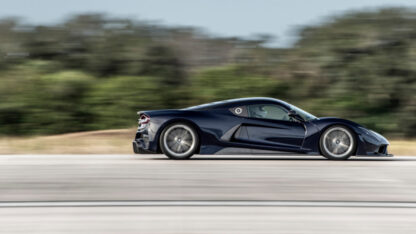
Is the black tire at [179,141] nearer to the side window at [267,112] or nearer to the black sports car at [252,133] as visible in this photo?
the black sports car at [252,133]

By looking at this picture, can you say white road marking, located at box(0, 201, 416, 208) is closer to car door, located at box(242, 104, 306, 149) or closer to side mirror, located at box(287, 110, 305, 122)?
car door, located at box(242, 104, 306, 149)

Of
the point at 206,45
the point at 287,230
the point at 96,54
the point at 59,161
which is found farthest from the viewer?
the point at 206,45

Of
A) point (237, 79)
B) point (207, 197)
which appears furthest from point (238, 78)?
point (207, 197)

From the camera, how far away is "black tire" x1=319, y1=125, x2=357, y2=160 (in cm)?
1062

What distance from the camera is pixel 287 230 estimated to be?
16.6ft

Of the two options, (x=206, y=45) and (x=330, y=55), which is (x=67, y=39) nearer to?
(x=206, y=45)

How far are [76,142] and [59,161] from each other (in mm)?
5363

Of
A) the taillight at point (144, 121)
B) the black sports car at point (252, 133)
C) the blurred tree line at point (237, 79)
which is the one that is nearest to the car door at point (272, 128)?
the black sports car at point (252, 133)

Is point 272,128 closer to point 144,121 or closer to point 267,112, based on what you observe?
point 267,112

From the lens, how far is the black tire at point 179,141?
1059 cm

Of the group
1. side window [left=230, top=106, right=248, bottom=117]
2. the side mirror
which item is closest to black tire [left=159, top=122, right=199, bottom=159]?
side window [left=230, top=106, right=248, bottom=117]

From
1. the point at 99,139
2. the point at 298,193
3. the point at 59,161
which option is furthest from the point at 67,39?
the point at 298,193

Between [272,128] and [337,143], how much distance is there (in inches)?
43.2

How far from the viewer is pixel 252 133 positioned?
10547 millimetres
